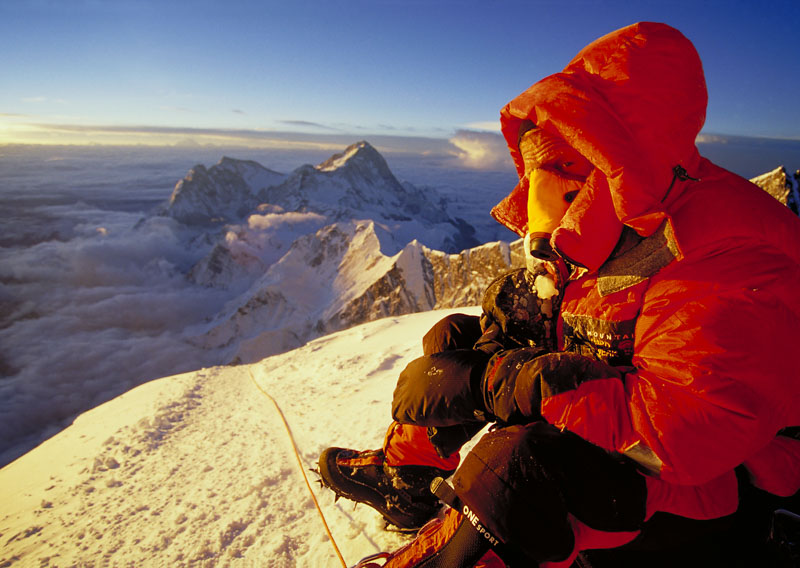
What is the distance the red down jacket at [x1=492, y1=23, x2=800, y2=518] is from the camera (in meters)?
1.29

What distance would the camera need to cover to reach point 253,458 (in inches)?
136

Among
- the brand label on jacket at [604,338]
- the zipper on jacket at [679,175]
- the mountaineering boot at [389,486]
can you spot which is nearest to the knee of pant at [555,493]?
the brand label on jacket at [604,338]

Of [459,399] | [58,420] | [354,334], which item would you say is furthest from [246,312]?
[459,399]

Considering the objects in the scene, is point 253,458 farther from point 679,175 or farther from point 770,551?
point 679,175

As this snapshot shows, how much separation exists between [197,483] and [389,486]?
1803mm

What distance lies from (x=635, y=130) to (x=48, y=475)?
5230mm

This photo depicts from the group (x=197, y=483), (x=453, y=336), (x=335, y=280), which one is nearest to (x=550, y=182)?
(x=453, y=336)

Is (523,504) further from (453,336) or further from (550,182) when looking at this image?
(550,182)

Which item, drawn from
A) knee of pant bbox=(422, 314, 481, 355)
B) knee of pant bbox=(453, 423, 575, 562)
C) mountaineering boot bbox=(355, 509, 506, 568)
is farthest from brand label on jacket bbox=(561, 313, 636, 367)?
mountaineering boot bbox=(355, 509, 506, 568)

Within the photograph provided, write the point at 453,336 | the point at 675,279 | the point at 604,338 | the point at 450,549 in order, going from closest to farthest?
the point at 675,279, the point at 450,549, the point at 604,338, the point at 453,336

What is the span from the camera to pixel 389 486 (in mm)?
2361

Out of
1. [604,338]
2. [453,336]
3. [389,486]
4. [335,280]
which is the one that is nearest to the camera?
[604,338]

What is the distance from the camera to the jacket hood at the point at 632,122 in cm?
145

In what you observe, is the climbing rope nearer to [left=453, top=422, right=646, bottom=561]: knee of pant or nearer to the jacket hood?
[left=453, top=422, right=646, bottom=561]: knee of pant
